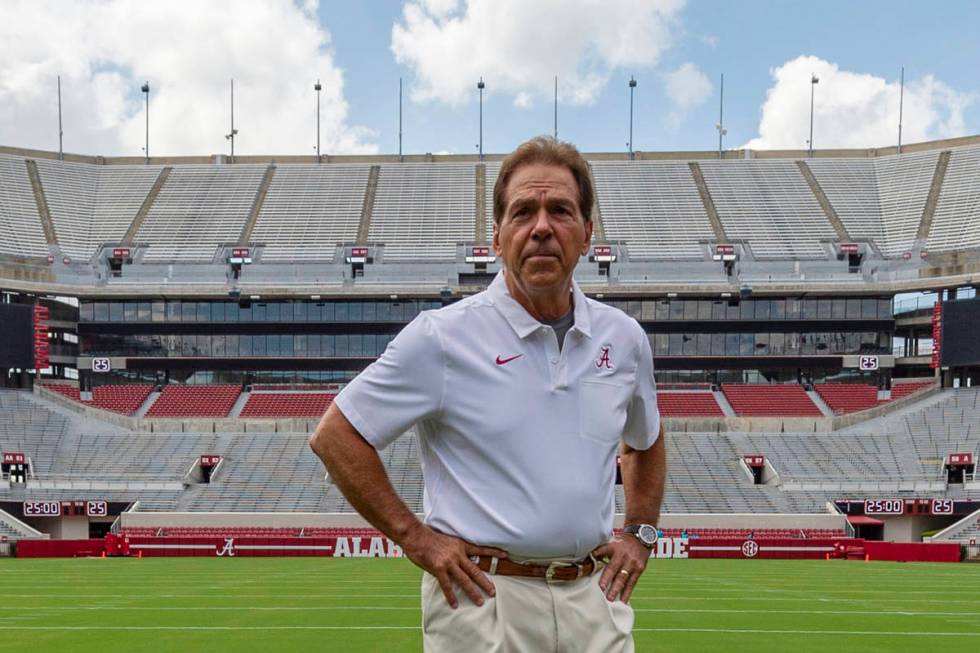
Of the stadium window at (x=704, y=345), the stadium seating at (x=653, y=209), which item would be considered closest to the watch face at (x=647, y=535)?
the stadium window at (x=704, y=345)

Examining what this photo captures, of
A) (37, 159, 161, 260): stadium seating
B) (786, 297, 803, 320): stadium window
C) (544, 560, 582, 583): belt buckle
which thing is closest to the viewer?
(544, 560, 582, 583): belt buckle

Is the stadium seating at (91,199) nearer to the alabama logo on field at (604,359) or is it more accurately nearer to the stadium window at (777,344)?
the stadium window at (777,344)

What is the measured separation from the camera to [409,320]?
51.4 meters

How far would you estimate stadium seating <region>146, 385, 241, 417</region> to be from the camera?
46.5 m

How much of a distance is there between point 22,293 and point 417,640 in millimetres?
45878

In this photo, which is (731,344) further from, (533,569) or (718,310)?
(533,569)

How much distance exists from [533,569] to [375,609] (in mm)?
11893

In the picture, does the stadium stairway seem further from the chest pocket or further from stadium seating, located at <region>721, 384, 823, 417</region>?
the chest pocket

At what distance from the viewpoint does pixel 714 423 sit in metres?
43.1

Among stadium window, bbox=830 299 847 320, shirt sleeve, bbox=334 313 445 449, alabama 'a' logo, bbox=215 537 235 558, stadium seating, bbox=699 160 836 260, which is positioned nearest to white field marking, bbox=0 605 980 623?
shirt sleeve, bbox=334 313 445 449

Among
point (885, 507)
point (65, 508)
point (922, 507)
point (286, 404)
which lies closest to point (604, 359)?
point (885, 507)

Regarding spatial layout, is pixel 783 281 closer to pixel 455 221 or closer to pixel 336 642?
pixel 455 221

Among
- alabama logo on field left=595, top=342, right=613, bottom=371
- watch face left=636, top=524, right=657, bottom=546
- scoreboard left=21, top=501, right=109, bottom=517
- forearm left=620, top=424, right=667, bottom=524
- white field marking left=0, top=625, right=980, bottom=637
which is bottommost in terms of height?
scoreboard left=21, top=501, right=109, bottom=517

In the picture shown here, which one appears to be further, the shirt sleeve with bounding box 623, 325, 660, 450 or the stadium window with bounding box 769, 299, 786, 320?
the stadium window with bounding box 769, 299, 786, 320
